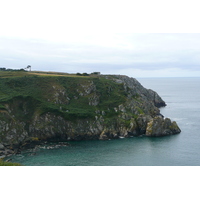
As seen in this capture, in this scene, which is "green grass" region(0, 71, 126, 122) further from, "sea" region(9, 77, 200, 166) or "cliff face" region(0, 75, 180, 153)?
"sea" region(9, 77, 200, 166)

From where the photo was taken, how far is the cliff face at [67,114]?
236 ft

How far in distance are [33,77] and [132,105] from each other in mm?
41024

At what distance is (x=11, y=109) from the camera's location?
7488cm

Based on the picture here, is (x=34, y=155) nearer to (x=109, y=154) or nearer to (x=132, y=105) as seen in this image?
(x=109, y=154)

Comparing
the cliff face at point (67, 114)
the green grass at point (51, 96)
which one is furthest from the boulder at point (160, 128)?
the green grass at point (51, 96)

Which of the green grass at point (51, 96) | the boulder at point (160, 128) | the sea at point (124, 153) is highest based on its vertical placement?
the green grass at point (51, 96)

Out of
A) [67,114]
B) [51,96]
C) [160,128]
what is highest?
[51,96]

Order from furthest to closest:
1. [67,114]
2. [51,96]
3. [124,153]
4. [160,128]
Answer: [51,96] → [67,114] → [160,128] → [124,153]

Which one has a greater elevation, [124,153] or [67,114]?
[67,114]

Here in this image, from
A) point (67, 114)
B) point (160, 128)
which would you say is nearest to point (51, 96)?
point (67, 114)

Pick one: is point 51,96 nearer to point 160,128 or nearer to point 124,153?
point 124,153

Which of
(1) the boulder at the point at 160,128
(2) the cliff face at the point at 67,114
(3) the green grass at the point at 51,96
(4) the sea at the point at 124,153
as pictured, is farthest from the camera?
(3) the green grass at the point at 51,96

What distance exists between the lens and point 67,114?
7806 centimetres

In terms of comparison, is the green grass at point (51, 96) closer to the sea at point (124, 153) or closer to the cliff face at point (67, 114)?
the cliff face at point (67, 114)
